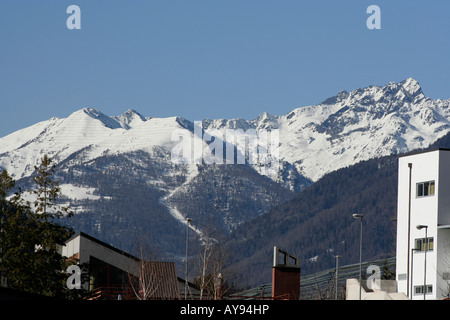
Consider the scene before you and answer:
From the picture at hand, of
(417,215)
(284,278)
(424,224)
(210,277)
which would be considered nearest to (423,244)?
(424,224)

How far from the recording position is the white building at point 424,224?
3068 inches

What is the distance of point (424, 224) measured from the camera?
80000 mm

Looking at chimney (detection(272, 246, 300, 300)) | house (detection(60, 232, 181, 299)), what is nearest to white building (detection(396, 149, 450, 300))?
chimney (detection(272, 246, 300, 300))

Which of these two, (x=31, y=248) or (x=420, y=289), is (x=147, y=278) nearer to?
(x=31, y=248)

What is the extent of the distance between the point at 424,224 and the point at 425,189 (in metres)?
2.99

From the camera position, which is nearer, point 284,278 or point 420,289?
point 284,278

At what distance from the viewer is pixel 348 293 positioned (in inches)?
3359

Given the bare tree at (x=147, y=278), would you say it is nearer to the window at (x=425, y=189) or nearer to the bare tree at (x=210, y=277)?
the bare tree at (x=210, y=277)

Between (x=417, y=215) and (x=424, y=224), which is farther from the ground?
(x=417, y=215)
